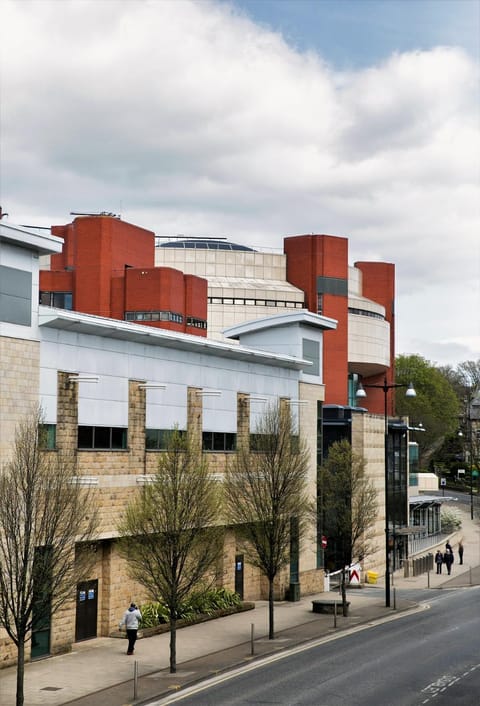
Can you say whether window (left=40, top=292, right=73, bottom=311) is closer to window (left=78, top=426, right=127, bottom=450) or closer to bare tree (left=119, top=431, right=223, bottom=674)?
window (left=78, top=426, right=127, bottom=450)

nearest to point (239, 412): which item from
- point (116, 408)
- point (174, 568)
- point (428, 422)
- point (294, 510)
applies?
point (294, 510)

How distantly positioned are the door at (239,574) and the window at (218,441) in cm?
504

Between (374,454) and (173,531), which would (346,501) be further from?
(173,531)

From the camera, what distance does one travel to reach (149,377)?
37000 mm

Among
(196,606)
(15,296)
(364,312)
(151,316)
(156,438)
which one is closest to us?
(15,296)

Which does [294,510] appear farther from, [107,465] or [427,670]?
[427,670]

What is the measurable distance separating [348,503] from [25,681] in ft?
70.9

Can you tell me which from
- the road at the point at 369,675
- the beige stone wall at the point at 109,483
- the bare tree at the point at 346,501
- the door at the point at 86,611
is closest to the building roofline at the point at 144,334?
the beige stone wall at the point at 109,483

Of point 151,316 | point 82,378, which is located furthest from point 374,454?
point 82,378

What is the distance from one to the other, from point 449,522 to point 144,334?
57.8 m

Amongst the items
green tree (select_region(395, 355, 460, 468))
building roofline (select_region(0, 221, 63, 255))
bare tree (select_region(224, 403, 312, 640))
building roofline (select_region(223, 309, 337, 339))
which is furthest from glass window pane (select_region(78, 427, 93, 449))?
green tree (select_region(395, 355, 460, 468))

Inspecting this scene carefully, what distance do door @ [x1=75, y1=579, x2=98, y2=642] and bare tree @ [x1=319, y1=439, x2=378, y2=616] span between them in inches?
526

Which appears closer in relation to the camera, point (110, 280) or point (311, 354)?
point (311, 354)

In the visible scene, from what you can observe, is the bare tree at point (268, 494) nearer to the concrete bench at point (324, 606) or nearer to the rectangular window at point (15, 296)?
the concrete bench at point (324, 606)
